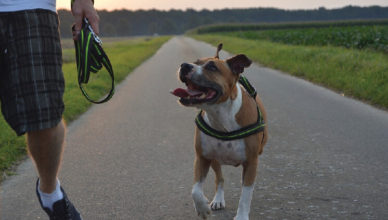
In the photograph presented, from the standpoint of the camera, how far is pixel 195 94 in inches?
127

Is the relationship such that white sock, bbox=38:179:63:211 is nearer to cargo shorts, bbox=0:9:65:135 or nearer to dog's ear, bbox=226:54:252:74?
cargo shorts, bbox=0:9:65:135

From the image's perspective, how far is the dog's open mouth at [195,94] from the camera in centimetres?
311

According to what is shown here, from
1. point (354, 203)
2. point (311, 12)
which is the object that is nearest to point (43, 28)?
point (354, 203)

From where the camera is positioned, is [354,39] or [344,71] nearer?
[344,71]

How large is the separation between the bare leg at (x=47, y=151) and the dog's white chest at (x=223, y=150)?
1.02m

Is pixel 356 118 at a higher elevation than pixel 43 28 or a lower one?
lower

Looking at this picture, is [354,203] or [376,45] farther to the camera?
[376,45]

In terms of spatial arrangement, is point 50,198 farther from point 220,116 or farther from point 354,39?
point 354,39

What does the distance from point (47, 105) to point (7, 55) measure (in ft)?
1.14

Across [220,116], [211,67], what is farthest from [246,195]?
[211,67]

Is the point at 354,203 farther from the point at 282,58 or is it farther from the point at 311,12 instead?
the point at 311,12

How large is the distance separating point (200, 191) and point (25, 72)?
1416mm

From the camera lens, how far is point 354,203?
381 cm

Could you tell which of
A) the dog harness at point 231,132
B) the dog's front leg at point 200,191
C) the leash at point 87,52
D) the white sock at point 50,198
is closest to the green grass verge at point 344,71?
the dog harness at point 231,132
